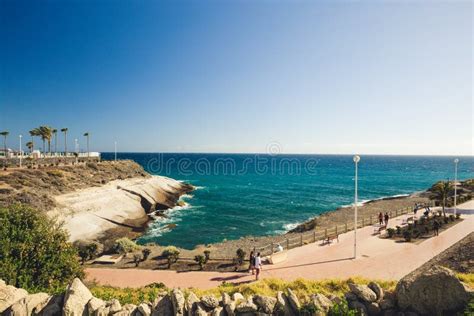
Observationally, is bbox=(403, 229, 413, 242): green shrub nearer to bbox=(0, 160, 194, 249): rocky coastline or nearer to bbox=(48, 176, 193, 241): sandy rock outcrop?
bbox=(0, 160, 194, 249): rocky coastline

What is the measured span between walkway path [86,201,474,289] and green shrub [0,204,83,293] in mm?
4530

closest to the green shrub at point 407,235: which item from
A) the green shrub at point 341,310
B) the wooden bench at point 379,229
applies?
the wooden bench at point 379,229

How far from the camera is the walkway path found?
47.8 ft

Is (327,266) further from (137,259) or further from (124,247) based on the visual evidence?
(124,247)

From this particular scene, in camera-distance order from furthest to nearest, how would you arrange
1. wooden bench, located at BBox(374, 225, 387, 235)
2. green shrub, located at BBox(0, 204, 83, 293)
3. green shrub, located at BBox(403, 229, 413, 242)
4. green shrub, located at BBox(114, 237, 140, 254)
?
1. wooden bench, located at BBox(374, 225, 387, 235)
2. green shrub, located at BBox(114, 237, 140, 254)
3. green shrub, located at BBox(403, 229, 413, 242)
4. green shrub, located at BBox(0, 204, 83, 293)

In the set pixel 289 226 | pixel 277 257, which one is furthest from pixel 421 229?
pixel 289 226

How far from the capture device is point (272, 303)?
7.68 metres

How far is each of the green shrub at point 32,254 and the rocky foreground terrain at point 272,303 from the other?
1.80 m

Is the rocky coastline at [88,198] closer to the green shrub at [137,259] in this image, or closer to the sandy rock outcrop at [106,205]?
the sandy rock outcrop at [106,205]

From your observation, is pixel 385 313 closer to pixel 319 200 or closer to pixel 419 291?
pixel 419 291

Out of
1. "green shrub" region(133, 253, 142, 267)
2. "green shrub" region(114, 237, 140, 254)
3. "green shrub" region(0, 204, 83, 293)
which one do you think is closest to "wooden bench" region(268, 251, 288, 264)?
"green shrub" region(133, 253, 142, 267)

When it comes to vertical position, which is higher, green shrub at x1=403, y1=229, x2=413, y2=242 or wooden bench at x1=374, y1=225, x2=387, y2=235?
green shrub at x1=403, y1=229, x2=413, y2=242

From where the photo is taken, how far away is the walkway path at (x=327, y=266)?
14.6 m

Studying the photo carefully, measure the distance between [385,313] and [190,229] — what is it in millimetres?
29201
